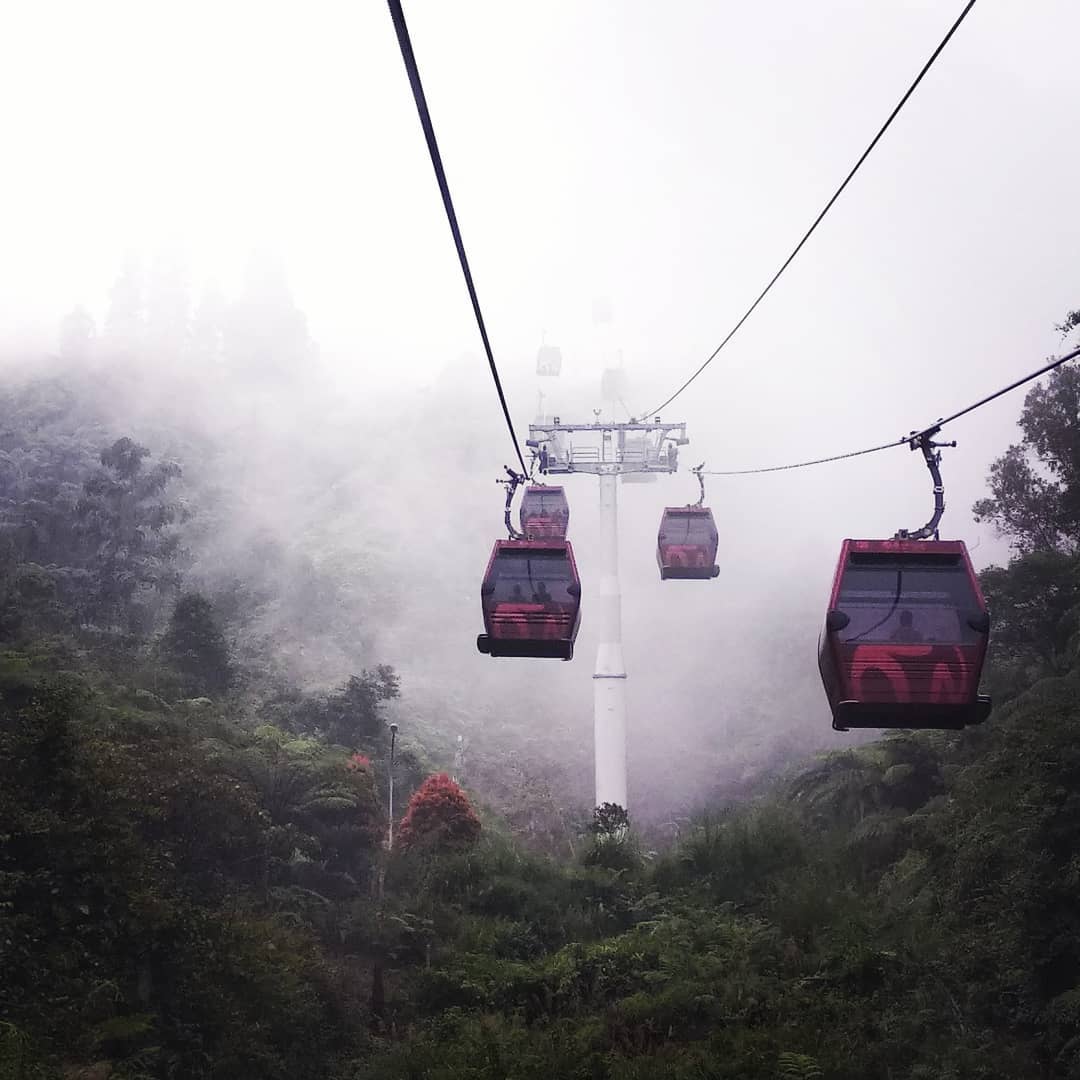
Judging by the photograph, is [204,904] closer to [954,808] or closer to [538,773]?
[954,808]

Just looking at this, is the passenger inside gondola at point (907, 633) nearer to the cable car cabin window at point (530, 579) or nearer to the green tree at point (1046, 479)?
the cable car cabin window at point (530, 579)

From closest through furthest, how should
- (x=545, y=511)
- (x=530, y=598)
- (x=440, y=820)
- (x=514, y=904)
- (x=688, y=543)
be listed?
(x=530, y=598)
(x=514, y=904)
(x=688, y=543)
(x=545, y=511)
(x=440, y=820)

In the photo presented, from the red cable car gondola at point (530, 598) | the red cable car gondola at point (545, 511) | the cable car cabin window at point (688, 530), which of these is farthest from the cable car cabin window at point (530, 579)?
the red cable car gondola at point (545, 511)

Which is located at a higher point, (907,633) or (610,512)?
(610,512)

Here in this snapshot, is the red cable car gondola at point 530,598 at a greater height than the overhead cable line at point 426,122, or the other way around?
the overhead cable line at point 426,122

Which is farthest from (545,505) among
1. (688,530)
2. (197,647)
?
(197,647)

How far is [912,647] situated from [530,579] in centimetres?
474

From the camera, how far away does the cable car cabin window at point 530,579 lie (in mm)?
11305

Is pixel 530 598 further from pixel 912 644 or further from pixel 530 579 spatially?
pixel 912 644

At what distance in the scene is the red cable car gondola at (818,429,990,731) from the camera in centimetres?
771

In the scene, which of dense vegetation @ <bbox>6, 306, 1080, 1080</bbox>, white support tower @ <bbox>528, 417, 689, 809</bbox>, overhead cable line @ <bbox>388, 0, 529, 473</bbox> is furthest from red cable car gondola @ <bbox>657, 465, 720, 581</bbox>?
overhead cable line @ <bbox>388, 0, 529, 473</bbox>

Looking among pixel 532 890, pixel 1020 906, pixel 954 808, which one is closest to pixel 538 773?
pixel 532 890

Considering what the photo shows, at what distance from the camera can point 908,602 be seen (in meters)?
7.82

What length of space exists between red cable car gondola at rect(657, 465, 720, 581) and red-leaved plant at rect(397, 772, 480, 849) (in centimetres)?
768
